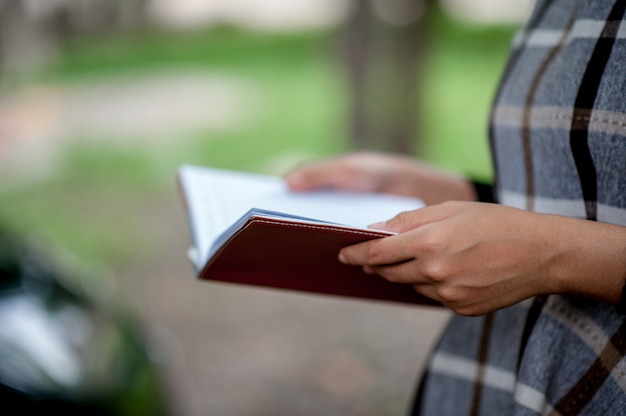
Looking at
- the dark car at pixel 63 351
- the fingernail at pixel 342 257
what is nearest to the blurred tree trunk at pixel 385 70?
the dark car at pixel 63 351

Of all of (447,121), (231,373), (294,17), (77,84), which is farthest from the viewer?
(294,17)

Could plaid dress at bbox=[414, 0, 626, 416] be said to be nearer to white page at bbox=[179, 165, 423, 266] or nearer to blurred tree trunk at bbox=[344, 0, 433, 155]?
white page at bbox=[179, 165, 423, 266]

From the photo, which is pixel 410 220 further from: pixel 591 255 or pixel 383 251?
pixel 591 255

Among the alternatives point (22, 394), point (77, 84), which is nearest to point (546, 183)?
point (22, 394)

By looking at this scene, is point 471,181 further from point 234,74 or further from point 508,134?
point 234,74

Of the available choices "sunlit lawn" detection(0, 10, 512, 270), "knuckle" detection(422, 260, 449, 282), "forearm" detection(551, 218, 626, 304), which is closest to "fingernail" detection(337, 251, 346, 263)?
"knuckle" detection(422, 260, 449, 282)

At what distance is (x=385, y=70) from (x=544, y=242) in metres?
5.31

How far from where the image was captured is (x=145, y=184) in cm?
730

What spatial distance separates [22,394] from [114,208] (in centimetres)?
445

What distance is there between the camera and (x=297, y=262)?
1256 millimetres

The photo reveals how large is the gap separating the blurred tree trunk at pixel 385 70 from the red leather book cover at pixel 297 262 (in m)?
4.69

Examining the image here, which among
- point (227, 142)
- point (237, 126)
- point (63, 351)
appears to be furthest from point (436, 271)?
point (237, 126)

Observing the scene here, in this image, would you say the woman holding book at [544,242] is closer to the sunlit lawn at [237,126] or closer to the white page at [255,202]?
the white page at [255,202]

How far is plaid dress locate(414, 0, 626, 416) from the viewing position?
3.59ft
